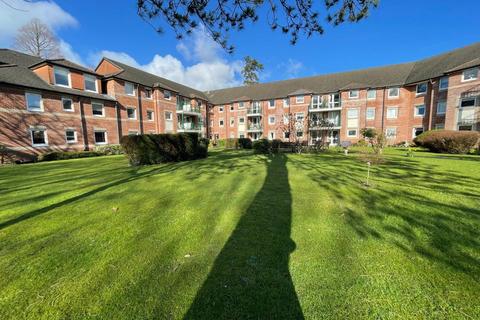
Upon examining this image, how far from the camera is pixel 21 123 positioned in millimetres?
16656

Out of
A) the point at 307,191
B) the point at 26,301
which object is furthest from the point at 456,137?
the point at 26,301

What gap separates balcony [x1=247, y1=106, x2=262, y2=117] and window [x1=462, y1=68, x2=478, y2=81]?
83.1ft

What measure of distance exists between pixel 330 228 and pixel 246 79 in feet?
171

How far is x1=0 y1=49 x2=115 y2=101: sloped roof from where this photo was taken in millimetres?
16406

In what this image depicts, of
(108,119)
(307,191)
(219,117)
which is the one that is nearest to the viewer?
(307,191)

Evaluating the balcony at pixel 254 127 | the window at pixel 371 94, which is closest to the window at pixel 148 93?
the balcony at pixel 254 127

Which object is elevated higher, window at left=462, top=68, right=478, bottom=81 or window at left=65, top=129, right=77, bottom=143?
window at left=462, top=68, right=478, bottom=81

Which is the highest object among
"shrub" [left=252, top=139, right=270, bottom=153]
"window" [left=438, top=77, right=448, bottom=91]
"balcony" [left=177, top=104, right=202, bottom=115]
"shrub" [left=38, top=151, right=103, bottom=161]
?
"window" [left=438, top=77, right=448, bottom=91]

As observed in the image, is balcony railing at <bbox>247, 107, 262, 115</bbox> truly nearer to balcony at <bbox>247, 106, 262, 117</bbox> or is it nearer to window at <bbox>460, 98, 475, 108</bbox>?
balcony at <bbox>247, 106, 262, 117</bbox>

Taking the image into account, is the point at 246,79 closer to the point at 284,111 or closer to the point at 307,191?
the point at 284,111

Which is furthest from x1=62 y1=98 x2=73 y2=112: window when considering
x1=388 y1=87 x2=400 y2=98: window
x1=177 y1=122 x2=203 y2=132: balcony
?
x1=388 y1=87 x2=400 y2=98: window

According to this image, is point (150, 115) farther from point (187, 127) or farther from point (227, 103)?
point (227, 103)

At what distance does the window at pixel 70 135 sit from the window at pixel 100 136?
6.12ft

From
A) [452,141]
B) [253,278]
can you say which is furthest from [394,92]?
[253,278]
